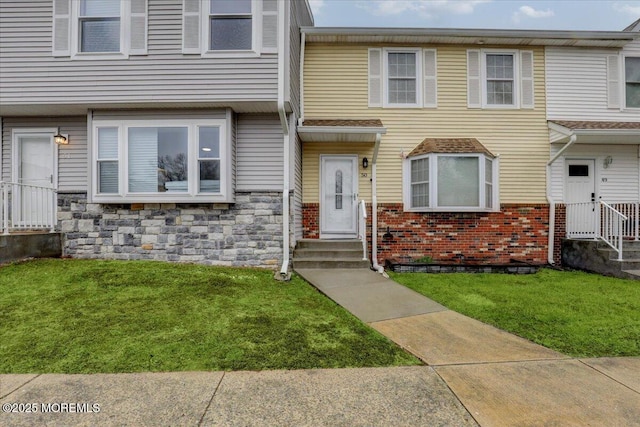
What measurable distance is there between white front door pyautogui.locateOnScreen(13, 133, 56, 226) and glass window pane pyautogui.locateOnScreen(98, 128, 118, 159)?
1.35 metres

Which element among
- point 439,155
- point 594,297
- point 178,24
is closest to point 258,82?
point 178,24

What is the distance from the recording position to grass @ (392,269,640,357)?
133 inches

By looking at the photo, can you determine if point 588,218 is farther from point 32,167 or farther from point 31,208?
point 32,167

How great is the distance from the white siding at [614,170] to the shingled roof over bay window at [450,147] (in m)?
2.27

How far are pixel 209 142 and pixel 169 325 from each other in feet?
13.0

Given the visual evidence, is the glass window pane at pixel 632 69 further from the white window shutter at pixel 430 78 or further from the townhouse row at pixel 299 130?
the white window shutter at pixel 430 78

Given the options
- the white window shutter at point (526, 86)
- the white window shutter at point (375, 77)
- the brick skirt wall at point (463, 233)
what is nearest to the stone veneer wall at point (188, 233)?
the brick skirt wall at point (463, 233)

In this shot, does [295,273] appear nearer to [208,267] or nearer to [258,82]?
[208,267]

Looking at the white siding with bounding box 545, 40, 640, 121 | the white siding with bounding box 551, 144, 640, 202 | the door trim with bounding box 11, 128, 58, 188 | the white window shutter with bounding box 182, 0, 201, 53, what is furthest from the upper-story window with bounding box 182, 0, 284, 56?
the white siding with bounding box 551, 144, 640, 202

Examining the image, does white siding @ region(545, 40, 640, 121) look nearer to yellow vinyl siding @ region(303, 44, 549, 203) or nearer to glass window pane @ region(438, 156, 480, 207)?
yellow vinyl siding @ region(303, 44, 549, 203)

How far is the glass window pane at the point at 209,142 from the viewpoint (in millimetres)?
6477

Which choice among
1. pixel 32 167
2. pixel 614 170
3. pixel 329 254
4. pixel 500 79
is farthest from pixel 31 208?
pixel 614 170

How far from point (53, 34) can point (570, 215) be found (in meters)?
11.9

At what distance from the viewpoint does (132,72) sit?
6227 millimetres
